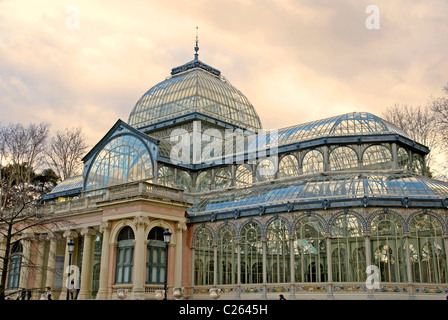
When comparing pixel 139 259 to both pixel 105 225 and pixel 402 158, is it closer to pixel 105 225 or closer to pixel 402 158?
pixel 105 225

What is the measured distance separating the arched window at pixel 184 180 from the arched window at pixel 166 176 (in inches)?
26.5

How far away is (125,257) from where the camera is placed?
3300 centimetres

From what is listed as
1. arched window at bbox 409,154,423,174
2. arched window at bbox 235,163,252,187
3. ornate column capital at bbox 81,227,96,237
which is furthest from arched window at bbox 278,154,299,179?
ornate column capital at bbox 81,227,96,237

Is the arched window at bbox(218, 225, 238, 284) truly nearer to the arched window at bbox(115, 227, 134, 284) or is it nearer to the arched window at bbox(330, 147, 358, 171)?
the arched window at bbox(115, 227, 134, 284)

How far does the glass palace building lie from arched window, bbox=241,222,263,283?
0.07 meters

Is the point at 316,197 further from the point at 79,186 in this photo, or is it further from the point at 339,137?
the point at 79,186

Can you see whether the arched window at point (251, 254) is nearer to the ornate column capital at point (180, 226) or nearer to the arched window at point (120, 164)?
the ornate column capital at point (180, 226)

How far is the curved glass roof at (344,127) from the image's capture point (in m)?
34.9

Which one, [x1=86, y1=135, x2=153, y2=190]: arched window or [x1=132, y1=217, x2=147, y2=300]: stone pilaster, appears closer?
[x1=132, y1=217, x2=147, y2=300]: stone pilaster

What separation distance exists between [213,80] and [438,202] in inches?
1143

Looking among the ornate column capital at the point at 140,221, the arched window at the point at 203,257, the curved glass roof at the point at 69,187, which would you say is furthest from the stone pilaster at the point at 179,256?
the curved glass roof at the point at 69,187

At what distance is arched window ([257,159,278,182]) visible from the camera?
3684 cm

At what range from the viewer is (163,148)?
4084 centimetres

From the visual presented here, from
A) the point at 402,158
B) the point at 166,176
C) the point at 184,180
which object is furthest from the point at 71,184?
the point at 402,158
